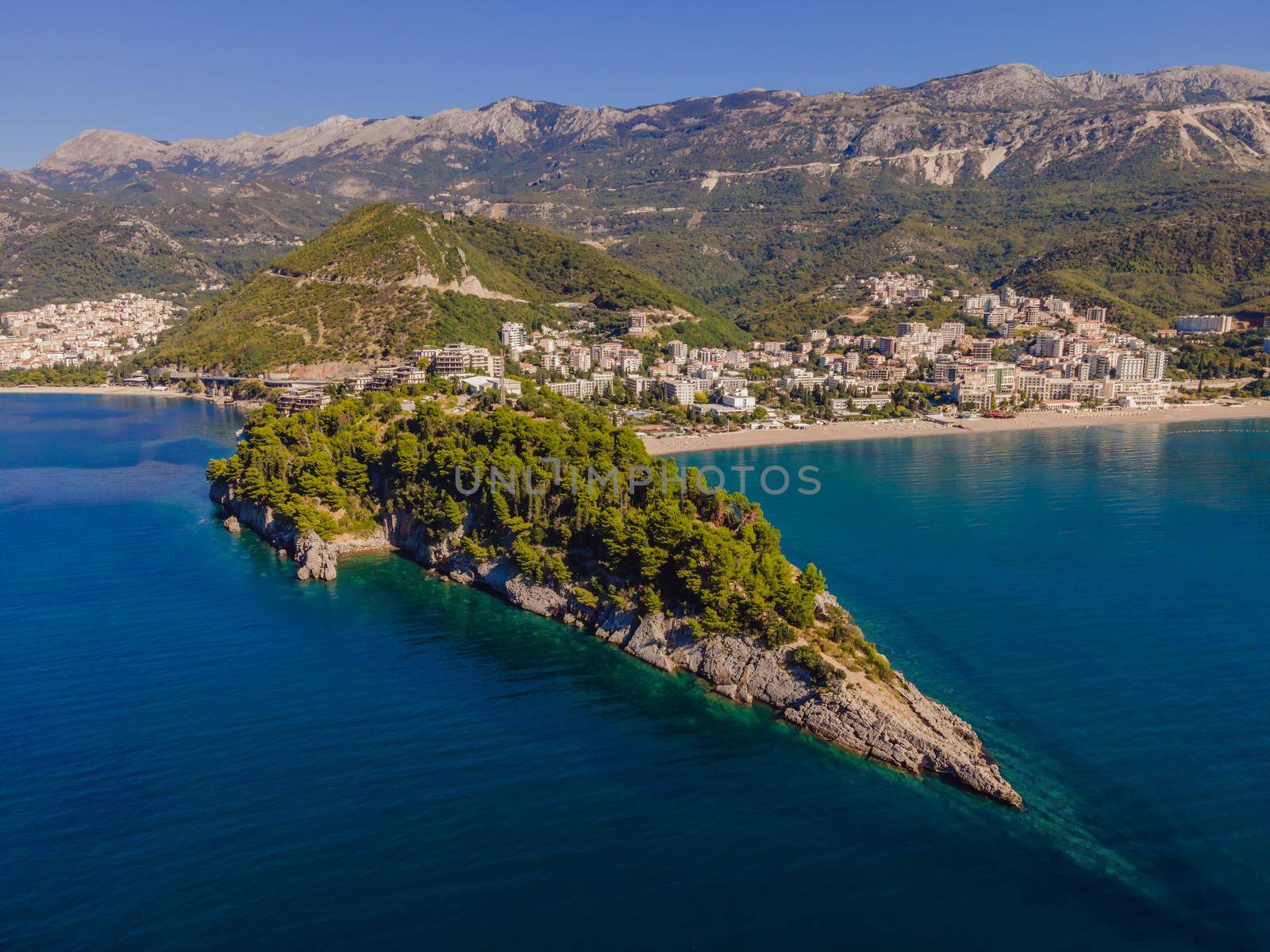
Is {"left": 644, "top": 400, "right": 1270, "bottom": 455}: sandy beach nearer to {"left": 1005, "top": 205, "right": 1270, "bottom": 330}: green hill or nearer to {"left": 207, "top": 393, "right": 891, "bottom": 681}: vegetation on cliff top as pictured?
{"left": 207, "top": 393, "right": 891, "bottom": 681}: vegetation on cliff top

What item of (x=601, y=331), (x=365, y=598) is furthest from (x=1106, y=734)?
(x=601, y=331)

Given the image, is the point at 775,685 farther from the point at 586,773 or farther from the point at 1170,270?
the point at 1170,270

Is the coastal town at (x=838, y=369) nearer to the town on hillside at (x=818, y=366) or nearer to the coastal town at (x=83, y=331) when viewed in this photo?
the town on hillside at (x=818, y=366)

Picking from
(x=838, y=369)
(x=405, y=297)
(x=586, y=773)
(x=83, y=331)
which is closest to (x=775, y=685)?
(x=586, y=773)

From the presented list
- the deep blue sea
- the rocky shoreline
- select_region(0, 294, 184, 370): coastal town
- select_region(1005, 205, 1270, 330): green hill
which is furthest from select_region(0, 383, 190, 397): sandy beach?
select_region(1005, 205, 1270, 330): green hill

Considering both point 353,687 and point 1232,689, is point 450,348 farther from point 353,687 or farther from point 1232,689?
point 1232,689

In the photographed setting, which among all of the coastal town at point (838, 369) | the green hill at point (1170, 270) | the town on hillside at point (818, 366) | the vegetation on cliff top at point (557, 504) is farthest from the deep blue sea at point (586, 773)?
the green hill at point (1170, 270)
